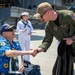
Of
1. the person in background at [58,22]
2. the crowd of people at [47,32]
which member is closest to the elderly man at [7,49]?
the crowd of people at [47,32]

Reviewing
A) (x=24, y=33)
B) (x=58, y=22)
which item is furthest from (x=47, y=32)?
(x=24, y=33)

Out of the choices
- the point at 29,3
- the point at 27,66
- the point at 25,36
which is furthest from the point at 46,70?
the point at 29,3

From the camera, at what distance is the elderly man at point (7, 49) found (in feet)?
12.3

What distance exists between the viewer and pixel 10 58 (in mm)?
3871

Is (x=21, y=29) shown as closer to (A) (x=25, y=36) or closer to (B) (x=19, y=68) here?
(A) (x=25, y=36)

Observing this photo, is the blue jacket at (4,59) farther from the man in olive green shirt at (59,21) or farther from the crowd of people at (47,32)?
the man in olive green shirt at (59,21)

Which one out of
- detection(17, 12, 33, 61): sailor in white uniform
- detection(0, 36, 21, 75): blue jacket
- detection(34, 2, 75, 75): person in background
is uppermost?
detection(34, 2, 75, 75): person in background

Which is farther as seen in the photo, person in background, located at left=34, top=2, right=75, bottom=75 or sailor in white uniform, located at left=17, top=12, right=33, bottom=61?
sailor in white uniform, located at left=17, top=12, right=33, bottom=61

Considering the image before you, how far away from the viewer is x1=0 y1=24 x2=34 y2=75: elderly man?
376 centimetres

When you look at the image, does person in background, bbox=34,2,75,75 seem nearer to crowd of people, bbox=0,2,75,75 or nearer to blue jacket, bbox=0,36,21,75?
A: crowd of people, bbox=0,2,75,75

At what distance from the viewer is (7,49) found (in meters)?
3.86

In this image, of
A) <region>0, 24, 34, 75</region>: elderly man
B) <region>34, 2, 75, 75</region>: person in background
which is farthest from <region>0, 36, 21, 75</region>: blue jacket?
<region>34, 2, 75, 75</region>: person in background

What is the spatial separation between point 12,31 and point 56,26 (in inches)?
27.7

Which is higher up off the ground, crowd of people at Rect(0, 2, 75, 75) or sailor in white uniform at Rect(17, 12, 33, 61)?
crowd of people at Rect(0, 2, 75, 75)
